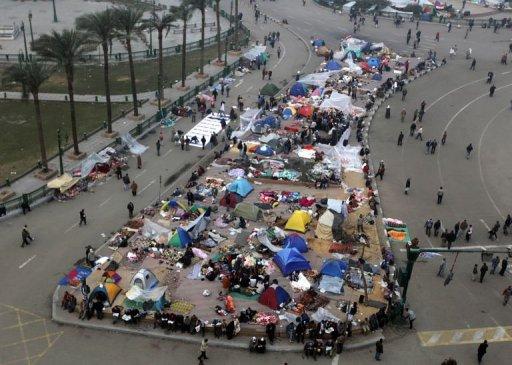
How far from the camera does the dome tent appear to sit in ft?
94.0

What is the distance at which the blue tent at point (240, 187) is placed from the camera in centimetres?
3866

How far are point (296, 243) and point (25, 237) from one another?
15.5 metres

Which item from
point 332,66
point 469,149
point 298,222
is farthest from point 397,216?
point 332,66

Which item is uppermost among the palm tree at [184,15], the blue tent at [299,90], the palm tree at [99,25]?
the palm tree at [99,25]

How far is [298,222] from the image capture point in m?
35.2

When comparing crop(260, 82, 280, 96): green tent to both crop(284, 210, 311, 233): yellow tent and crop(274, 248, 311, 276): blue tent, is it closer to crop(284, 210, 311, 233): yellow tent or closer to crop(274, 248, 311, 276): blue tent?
crop(284, 210, 311, 233): yellow tent

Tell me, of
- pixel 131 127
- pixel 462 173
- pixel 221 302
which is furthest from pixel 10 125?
pixel 462 173

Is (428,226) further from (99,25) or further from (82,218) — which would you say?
(99,25)

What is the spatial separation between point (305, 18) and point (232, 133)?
52893mm

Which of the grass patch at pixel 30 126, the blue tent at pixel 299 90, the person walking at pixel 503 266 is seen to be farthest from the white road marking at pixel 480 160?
the grass patch at pixel 30 126

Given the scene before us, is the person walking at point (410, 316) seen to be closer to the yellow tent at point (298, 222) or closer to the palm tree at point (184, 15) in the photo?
the yellow tent at point (298, 222)

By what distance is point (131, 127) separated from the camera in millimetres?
50031

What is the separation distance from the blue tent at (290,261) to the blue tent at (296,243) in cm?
113

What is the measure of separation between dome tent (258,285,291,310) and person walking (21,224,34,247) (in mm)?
14224
